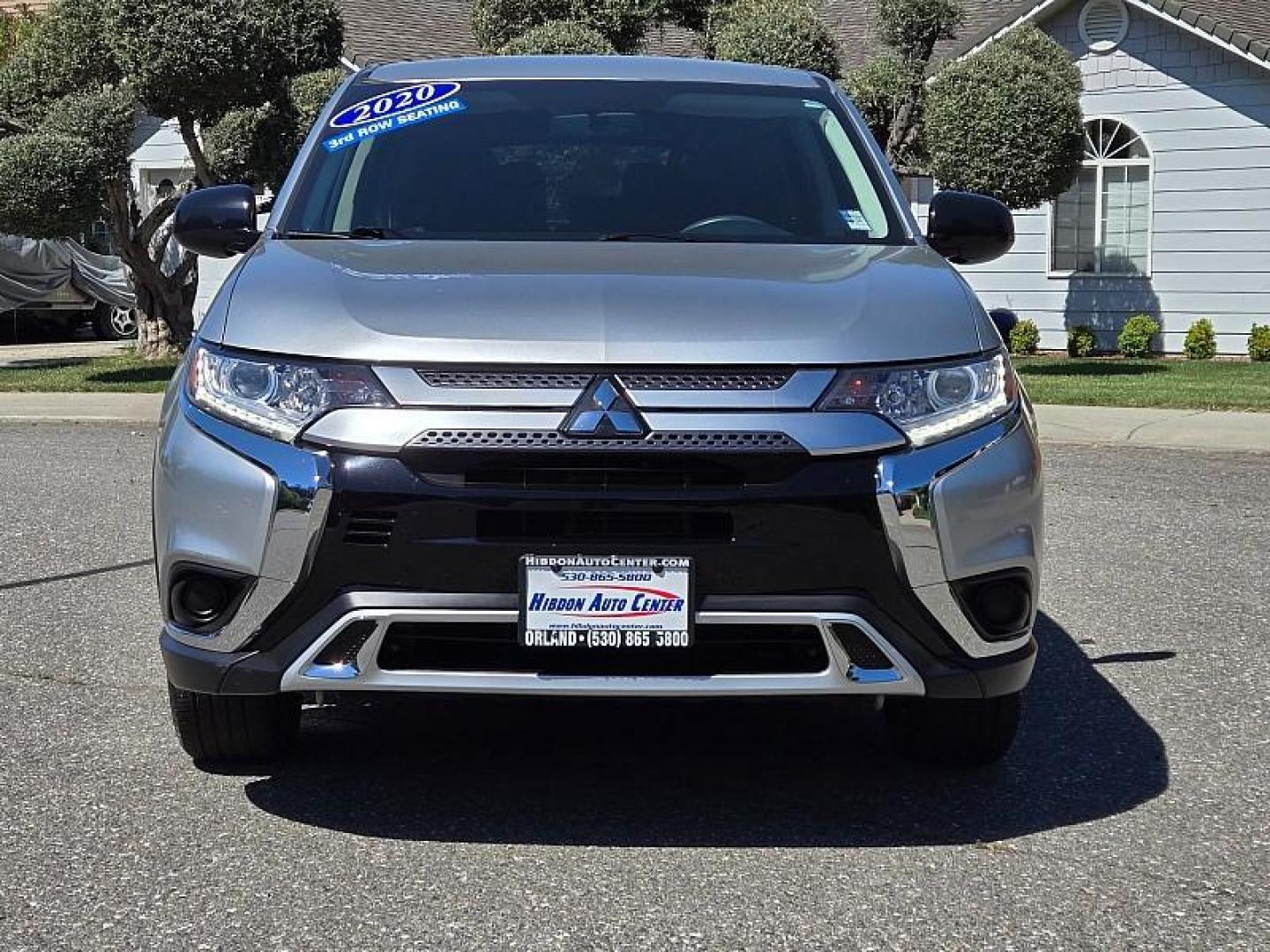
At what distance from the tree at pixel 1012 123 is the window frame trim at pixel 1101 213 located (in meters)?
2.09

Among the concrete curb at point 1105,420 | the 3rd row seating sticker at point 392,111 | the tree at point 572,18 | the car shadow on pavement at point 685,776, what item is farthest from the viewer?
the tree at point 572,18

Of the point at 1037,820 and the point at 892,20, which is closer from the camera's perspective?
the point at 1037,820

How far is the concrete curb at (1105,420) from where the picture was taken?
12133 millimetres

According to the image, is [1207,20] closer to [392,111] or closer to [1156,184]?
[1156,184]

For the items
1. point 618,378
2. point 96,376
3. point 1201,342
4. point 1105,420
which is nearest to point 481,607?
point 618,378

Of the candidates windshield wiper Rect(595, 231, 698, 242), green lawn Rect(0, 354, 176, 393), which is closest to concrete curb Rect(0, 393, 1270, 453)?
green lawn Rect(0, 354, 176, 393)

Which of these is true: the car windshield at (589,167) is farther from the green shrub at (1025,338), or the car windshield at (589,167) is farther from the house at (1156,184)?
the green shrub at (1025,338)

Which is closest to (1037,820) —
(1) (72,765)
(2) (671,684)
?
(2) (671,684)

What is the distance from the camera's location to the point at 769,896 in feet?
12.0

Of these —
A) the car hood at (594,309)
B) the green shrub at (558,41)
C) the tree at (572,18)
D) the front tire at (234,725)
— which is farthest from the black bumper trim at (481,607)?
the tree at (572,18)

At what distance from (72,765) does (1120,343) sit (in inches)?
663

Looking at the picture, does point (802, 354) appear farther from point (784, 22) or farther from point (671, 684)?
point (784, 22)

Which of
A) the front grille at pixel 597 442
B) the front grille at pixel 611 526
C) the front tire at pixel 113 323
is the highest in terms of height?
the front grille at pixel 597 442

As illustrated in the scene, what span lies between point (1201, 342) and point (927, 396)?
53.6ft
